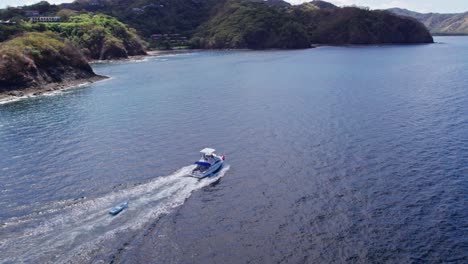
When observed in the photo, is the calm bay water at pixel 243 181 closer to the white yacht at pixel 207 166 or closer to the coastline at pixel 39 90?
the white yacht at pixel 207 166

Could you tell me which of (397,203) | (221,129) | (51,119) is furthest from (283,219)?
(51,119)

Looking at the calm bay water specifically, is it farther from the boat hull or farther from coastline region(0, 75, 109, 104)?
coastline region(0, 75, 109, 104)

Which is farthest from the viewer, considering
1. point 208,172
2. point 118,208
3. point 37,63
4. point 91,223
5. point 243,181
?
point 37,63

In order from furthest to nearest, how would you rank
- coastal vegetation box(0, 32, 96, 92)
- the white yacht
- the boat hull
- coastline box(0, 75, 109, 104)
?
coastal vegetation box(0, 32, 96, 92)
coastline box(0, 75, 109, 104)
the white yacht
the boat hull

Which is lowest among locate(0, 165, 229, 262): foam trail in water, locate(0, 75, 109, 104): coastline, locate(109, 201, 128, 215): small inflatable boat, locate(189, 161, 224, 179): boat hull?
locate(0, 165, 229, 262): foam trail in water

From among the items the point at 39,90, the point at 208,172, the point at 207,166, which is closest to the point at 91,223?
the point at 208,172

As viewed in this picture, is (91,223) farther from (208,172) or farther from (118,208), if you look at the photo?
(208,172)

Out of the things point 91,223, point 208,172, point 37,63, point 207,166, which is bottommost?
point 91,223

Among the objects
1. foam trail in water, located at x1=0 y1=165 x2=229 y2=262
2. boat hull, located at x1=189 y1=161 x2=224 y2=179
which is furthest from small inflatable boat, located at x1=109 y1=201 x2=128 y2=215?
boat hull, located at x1=189 y1=161 x2=224 y2=179
